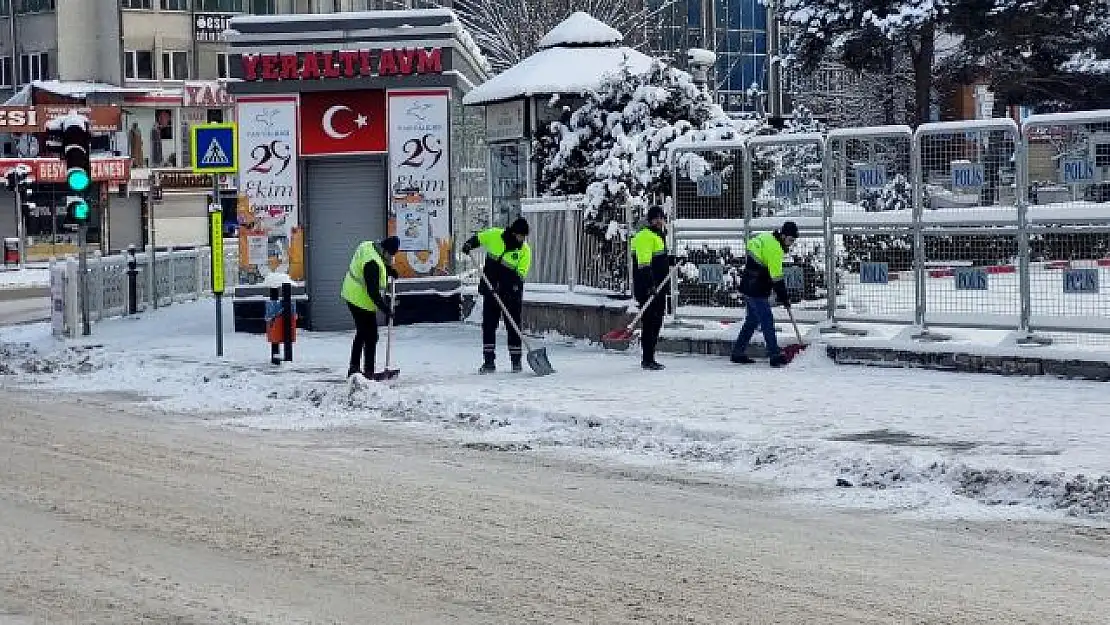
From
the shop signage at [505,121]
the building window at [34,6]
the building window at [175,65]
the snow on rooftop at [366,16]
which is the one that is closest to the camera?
the snow on rooftop at [366,16]

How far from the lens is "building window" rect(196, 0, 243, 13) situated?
79625 mm

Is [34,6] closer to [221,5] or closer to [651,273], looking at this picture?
[221,5]

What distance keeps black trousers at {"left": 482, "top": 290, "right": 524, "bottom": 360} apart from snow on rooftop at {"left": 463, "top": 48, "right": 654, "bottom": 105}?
762 cm

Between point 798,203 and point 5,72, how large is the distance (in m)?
65.6

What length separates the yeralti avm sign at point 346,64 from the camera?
27156 millimetres

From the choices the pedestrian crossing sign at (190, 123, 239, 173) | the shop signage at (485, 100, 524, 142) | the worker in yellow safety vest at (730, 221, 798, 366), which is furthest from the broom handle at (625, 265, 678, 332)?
the shop signage at (485, 100, 524, 142)

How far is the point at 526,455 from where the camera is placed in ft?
45.2

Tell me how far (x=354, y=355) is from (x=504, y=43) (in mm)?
36693

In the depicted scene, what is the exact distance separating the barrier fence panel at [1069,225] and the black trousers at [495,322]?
17.6ft

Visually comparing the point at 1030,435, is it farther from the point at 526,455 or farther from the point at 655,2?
the point at 655,2

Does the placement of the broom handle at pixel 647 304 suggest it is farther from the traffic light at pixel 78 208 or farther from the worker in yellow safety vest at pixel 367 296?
the traffic light at pixel 78 208

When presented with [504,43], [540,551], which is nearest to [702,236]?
[540,551]

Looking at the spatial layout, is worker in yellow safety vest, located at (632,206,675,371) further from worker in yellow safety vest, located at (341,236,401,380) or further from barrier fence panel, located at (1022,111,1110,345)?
barrier fence panel, located at (1022,111,1110,345)

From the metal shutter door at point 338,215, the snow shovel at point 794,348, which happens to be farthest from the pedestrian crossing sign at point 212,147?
the snow shovel at point 794,348
